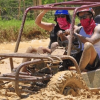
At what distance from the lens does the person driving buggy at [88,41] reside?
4922mm

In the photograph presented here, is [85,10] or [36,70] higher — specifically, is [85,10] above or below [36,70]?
above

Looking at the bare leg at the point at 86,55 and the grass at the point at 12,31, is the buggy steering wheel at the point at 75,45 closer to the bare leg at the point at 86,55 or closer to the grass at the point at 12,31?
the bare leg at the point at 86,55

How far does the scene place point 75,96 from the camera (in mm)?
4473

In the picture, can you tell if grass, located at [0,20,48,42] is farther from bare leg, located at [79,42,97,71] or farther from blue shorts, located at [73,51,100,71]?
bare leg, located at [79,42,97,71]

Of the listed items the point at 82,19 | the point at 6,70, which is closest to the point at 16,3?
the point at 6,70

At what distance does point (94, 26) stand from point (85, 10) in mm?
279

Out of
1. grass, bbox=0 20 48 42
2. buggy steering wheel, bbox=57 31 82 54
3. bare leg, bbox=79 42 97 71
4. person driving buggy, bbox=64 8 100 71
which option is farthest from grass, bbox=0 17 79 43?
bare leg, bbox=79 42 97 71

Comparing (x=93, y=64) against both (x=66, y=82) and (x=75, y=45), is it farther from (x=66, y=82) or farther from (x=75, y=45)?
(x=66, y=82)

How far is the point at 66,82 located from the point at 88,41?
3.12ft

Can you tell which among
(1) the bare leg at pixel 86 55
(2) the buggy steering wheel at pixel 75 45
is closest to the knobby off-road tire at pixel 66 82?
(1) the bare leg at pixel 86 55

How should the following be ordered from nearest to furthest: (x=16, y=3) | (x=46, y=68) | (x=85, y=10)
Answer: (x=46, y=68), (x=85, y=10), (x=16, y=3)

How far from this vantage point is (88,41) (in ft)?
16.6

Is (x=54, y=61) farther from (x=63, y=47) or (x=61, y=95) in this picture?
(x=63, y=47)

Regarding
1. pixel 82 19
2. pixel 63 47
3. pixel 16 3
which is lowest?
pixel 16 3
